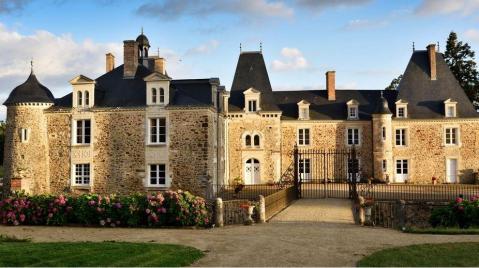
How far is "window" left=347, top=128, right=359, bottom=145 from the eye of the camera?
111ft

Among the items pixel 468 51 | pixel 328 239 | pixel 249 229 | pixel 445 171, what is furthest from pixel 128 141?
pixel 468 51

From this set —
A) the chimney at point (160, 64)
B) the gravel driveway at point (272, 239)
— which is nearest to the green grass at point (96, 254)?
the gravel driveway at point (272, 239)

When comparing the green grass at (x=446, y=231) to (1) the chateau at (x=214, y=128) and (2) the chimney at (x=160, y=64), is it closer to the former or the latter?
(1) the chateau at (x=214, y=128)

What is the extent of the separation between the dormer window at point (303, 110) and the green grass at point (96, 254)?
24851 mm

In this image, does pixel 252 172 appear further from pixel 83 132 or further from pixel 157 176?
pixel 83 132

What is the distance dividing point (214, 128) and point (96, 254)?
17.1 meters

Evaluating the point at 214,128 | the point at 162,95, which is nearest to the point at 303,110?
the point at 214,128

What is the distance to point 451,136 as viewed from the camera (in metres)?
32.8

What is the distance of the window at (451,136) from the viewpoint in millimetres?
32750

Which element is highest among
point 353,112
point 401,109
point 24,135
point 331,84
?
point 331,84

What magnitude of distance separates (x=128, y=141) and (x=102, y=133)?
1555 millimetres

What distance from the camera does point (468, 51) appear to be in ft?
134

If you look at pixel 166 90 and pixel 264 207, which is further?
pixel 166 90

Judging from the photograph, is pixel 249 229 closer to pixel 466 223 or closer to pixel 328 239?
pixel 328 239
